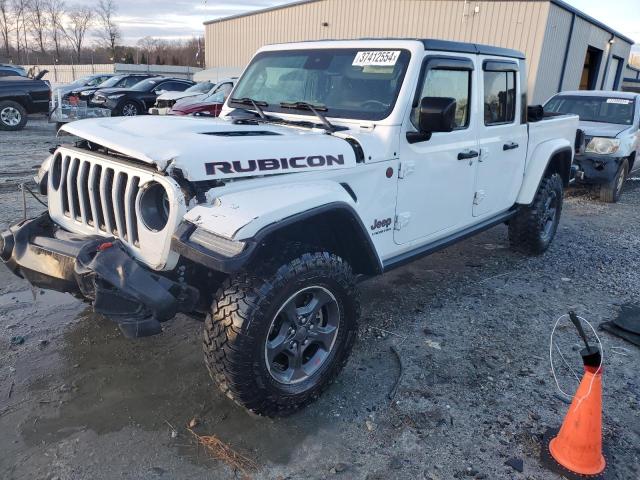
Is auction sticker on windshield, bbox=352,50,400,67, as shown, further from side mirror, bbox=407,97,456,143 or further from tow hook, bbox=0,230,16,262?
tow hook, bbox=0,230,16,262

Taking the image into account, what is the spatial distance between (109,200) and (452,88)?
8.45 feet

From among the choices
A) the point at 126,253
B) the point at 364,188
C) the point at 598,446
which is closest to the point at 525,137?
the point at 364,188

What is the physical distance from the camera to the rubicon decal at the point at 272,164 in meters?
2.59

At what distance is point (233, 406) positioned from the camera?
9.76ft

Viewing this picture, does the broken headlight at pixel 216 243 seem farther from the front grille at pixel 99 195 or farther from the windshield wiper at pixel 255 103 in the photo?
the windshield wiper at pixel 255 103

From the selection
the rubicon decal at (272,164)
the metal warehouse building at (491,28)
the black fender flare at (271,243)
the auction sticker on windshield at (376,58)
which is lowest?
the black fender flare at (271,243)

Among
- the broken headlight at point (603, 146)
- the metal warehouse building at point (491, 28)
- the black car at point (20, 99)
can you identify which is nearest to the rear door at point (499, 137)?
the broken headlight at point (603, 146)

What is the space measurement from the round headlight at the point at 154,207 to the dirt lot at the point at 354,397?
1094mm

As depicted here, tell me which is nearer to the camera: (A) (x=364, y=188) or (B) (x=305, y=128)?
(A) (x=364, y=188)

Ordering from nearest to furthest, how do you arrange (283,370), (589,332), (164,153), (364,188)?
(164,153) < (283,370) < (364,188) < (589,332)

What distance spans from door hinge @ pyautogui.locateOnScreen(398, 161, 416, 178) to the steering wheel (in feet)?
1.31

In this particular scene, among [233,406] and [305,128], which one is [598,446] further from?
[305,128]

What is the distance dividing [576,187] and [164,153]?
925 cm

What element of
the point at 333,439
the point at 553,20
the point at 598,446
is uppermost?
the point at 553,20
